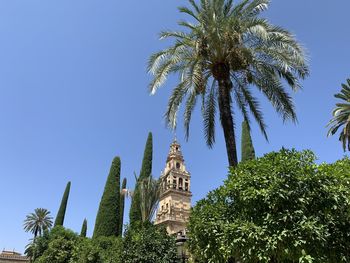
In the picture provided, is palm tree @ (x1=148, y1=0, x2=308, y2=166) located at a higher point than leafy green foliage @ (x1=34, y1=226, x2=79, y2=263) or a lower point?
higher

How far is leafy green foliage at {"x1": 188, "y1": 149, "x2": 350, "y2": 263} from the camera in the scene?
26.1ft

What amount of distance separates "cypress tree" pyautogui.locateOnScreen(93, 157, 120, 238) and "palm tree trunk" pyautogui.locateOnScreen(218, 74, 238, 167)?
18.8 meters

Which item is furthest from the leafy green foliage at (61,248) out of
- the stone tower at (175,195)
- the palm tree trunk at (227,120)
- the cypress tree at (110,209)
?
the stone tower at (175,195)

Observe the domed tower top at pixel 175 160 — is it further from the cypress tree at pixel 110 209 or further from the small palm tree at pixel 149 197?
the small palm tree at pixel 149 197

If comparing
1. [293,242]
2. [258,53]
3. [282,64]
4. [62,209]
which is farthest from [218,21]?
[62,209]

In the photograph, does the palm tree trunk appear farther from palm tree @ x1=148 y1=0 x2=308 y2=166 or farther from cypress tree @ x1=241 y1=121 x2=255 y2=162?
cypress tree @ x1=241 y1=121 x2=255 y2=162

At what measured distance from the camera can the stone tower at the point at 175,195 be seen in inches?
1617

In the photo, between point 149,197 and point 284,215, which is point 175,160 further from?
point 284,215

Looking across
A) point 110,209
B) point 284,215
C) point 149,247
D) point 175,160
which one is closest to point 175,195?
point 175,160

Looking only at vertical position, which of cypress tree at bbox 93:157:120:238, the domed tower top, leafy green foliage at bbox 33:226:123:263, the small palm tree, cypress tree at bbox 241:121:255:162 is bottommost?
leafy green foliage at bbox 33:226:123:263

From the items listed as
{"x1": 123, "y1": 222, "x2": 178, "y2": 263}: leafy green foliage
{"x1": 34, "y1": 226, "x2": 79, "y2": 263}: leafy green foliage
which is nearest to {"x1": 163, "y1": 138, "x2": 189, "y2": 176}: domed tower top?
{"x1": 34, "y1": 226, "x2": 79, "y2": 263}: leafy green foliage

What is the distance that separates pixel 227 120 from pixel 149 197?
7343 mm

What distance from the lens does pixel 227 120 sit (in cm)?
1241

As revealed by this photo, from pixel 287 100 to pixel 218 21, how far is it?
13.4 ft
